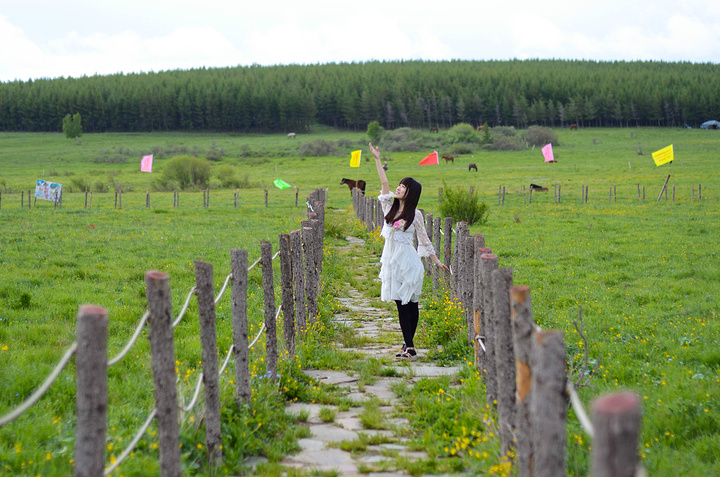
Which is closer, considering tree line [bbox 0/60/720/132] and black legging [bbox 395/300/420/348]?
black legging [bbox 395/300/420/348]

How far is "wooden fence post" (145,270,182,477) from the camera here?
312 cm

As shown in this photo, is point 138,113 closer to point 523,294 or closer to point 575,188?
point 575,188

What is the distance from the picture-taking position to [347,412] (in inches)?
197

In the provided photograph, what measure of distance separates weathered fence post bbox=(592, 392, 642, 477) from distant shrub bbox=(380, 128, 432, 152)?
8295 cm

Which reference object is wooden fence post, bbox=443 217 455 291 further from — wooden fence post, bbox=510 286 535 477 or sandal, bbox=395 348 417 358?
wooden fence post, bbox=510 286 535 477

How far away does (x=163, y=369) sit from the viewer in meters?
3.19

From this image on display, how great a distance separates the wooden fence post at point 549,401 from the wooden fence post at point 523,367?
0.60 m

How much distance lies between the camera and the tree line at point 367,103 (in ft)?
397

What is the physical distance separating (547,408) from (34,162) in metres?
85.2

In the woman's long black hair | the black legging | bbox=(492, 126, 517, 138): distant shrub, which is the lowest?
the black legging

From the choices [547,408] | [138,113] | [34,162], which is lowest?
[547,408]

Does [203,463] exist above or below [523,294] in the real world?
below

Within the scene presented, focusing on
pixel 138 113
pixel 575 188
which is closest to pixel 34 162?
pixel 138 113

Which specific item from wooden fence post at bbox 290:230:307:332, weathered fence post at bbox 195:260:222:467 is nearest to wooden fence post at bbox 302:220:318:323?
wooden fence post at bbox 290:230:307:332
